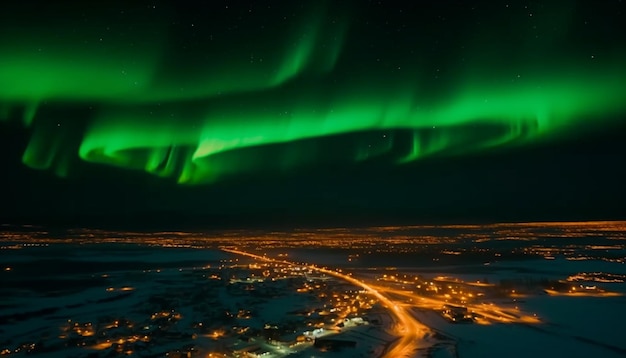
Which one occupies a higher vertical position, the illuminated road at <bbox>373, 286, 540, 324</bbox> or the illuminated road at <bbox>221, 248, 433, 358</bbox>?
the illuminated road at <bbox>373, 286, 540, 324</bbox>

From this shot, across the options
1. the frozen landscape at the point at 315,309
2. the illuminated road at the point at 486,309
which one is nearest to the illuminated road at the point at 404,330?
the frozen landscape at the point at 315,309

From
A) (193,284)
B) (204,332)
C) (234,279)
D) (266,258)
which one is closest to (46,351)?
(204,332)

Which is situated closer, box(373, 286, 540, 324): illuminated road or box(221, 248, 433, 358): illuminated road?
box(221, 248, 433, 358): illuminated road

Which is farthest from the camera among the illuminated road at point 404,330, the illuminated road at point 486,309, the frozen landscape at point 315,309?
the illuminated road at point 486,309

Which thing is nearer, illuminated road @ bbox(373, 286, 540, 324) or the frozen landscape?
the frozen landscape

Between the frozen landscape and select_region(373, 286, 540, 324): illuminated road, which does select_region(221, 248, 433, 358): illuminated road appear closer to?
the frozen landscape

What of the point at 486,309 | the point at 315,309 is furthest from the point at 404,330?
the point at 486,309

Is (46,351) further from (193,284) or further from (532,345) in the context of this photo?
(193,284)

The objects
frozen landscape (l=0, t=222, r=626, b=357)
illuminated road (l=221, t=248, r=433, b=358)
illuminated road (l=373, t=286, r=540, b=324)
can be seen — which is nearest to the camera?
illuminated road (l=221, t=248, r=433, b=358)

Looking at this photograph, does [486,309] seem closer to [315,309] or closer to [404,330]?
[404,330]

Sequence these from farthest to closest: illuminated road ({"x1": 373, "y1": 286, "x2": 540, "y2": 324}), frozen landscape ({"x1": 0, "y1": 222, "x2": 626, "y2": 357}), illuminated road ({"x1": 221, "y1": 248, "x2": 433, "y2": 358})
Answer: illuminated road ({"x1": 373, "y1": 286, "x2": 540, "y2": 324}) → frozen landscape ({"x1": 0, "y1": 222, "x2": 626, "y2": 357}) → illuminated road ({"x1": 221, "y1": 248, "x2": 433, "y2": 358})

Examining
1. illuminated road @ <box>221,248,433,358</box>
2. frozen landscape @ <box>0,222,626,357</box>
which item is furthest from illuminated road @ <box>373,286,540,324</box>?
illuminated road @ <box>221,248,433,358</box>

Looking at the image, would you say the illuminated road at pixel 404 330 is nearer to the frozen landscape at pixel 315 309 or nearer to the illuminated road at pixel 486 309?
the frozen landscape at pixel 315 309
